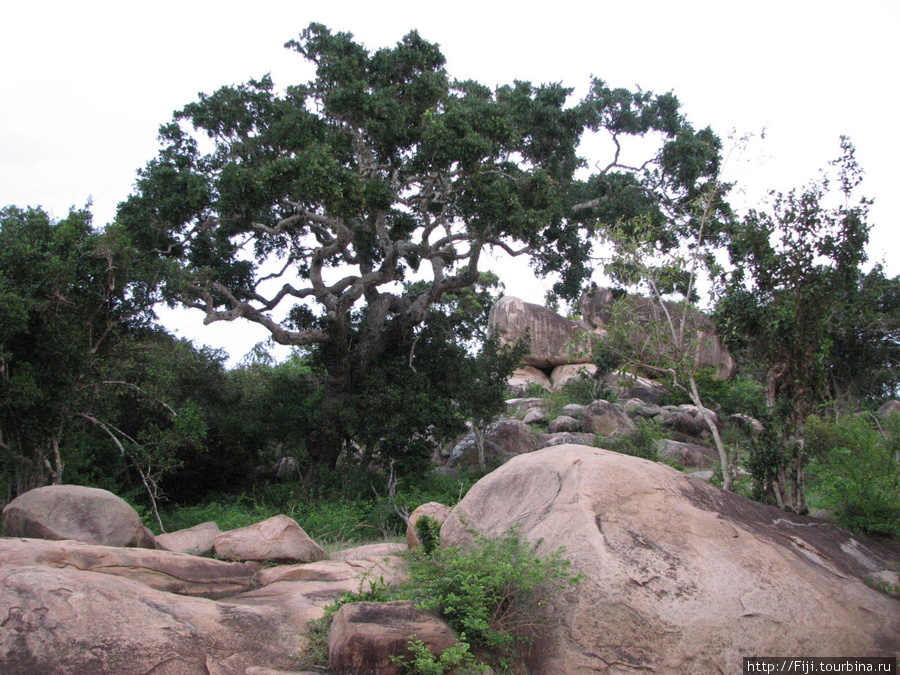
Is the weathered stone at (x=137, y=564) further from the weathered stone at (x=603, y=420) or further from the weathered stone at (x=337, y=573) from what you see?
the weathered stone at (x=603, y=420)

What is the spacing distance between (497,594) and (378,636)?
1.16 m

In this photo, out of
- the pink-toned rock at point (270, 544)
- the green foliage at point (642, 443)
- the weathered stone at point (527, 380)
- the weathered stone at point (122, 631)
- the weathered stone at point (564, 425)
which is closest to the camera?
the weathered stone at point (122, 631)

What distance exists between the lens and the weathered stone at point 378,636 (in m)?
4.57

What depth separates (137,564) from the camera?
6344 millimetres

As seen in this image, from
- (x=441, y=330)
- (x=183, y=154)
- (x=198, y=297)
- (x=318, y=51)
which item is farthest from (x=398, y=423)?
(x=318, y=51)

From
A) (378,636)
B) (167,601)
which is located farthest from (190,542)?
(378,636)

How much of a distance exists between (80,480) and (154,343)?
3164 millimetres

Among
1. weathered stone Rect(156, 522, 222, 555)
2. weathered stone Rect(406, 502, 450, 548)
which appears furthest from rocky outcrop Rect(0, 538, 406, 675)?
weathered stone Rect(156, 522, 222, 555)

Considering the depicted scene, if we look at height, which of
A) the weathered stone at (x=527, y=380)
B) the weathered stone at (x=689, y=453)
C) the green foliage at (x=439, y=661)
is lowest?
the weathered stone at (x=689, y=453)

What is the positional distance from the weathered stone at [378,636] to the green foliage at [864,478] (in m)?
5.82

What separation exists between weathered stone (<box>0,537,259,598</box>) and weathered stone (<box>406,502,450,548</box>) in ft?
6.48

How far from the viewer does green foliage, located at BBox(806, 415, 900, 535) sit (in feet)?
25.6

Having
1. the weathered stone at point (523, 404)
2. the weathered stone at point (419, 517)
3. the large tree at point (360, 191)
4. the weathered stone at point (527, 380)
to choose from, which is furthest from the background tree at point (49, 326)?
the weathered stone at point (527, 380)

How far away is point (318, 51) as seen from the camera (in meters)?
14.2
